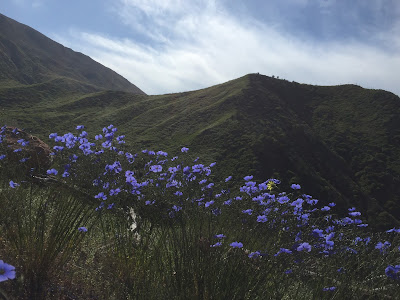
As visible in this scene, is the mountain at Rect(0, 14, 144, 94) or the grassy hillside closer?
the grassy hillside

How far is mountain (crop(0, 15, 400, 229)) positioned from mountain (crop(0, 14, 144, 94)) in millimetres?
25070

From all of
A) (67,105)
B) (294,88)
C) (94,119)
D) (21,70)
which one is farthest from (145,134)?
(21,70)

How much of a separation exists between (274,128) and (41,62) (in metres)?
64.0

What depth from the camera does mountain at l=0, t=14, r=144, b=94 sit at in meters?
52.4

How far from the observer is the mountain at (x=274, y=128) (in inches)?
508

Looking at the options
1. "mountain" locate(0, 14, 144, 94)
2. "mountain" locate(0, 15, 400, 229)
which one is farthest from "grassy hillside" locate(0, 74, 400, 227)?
"mountain" locate(0, 14, 144, 94)

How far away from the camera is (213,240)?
256cm

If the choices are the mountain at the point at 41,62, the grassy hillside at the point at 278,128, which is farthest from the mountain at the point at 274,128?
the mountain at the point at 41,62

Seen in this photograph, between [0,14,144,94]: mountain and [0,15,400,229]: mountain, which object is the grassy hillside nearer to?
[0,15,400,229]: mountain

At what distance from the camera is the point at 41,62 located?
2596 inches

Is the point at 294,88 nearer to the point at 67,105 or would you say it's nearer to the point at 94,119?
the point at 94,119

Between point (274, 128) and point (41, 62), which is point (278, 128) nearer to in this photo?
Result: point (274, 128)

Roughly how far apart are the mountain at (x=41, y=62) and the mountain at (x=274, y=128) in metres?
25.1

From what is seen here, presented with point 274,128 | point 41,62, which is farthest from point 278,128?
point 41,62
